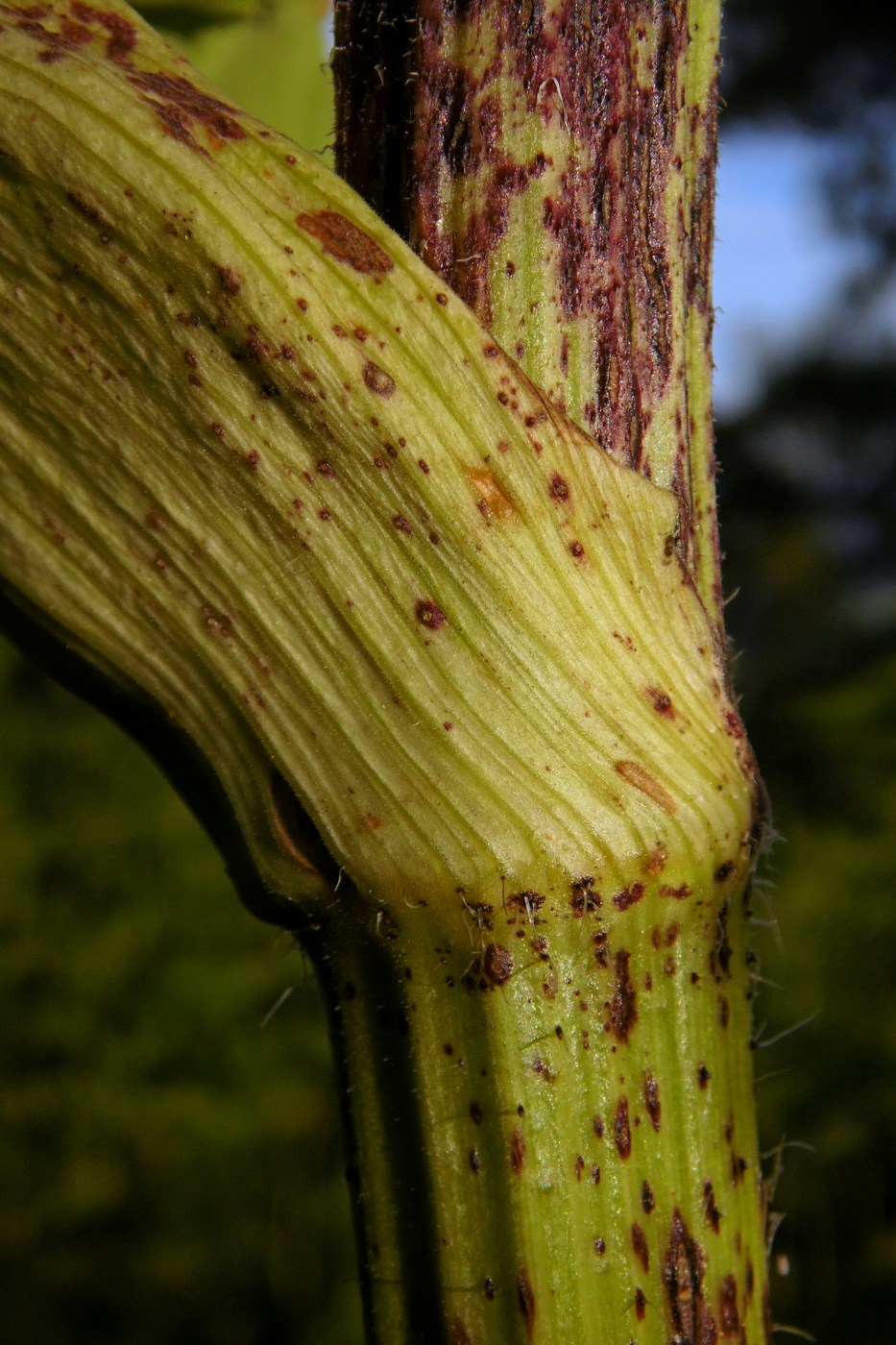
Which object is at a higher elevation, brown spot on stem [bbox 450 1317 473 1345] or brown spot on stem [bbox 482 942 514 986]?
brown spot on stem [bbox 482 942 514 986]

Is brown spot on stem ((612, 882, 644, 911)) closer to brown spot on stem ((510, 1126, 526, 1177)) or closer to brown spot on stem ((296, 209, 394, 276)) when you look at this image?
brown spot on stem ((510, 1126, 526, 1177))

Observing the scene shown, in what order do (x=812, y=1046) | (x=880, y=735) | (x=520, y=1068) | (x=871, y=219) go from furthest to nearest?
(x=871, y=219) < (x=880, y=735) < (x=812, y=1046) < (x=520, y=1068)

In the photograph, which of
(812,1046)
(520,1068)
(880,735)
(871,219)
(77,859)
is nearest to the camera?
(520,1068)

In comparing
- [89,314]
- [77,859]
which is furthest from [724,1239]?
[77,859]

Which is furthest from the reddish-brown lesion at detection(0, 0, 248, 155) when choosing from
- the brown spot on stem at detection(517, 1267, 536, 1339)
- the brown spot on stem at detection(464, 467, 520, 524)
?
the brown spot on stem at detection(517, 1267, 536, 1339)

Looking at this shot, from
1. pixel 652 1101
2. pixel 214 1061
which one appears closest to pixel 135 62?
pixel 652 1101

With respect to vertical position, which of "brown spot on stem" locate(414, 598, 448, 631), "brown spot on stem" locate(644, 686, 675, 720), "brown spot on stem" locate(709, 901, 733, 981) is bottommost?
"brown spot on stem" locate(709, 901, 733, 981)

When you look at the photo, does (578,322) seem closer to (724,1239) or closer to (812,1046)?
(724,1239)
